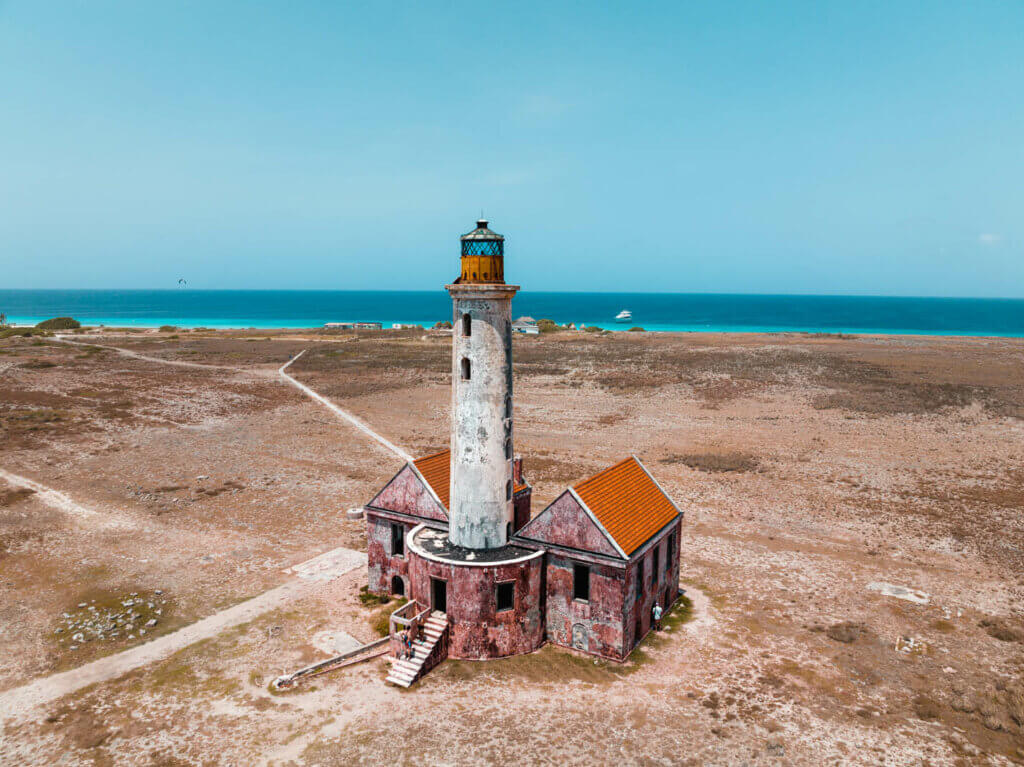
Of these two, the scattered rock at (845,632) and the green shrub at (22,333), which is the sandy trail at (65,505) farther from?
the green shrub at (22,333)

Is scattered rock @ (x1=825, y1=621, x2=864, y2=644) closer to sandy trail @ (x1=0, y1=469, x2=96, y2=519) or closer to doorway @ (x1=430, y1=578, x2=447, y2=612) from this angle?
doorway @ (x1=430, y1=578, x2=447, y2=612)

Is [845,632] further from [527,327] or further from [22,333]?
[22,333]

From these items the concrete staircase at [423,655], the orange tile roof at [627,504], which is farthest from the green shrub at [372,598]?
the orange tile roof at [627,504]

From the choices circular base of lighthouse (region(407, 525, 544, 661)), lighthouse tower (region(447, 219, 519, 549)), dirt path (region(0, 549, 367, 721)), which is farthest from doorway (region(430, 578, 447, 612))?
A: dirt path (region(0, 549, 367, 721))

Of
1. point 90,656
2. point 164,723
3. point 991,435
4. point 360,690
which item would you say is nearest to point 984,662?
point 360,690

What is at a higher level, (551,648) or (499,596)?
(499,596)

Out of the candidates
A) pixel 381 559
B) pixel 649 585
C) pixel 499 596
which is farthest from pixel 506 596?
pixel 381 559
